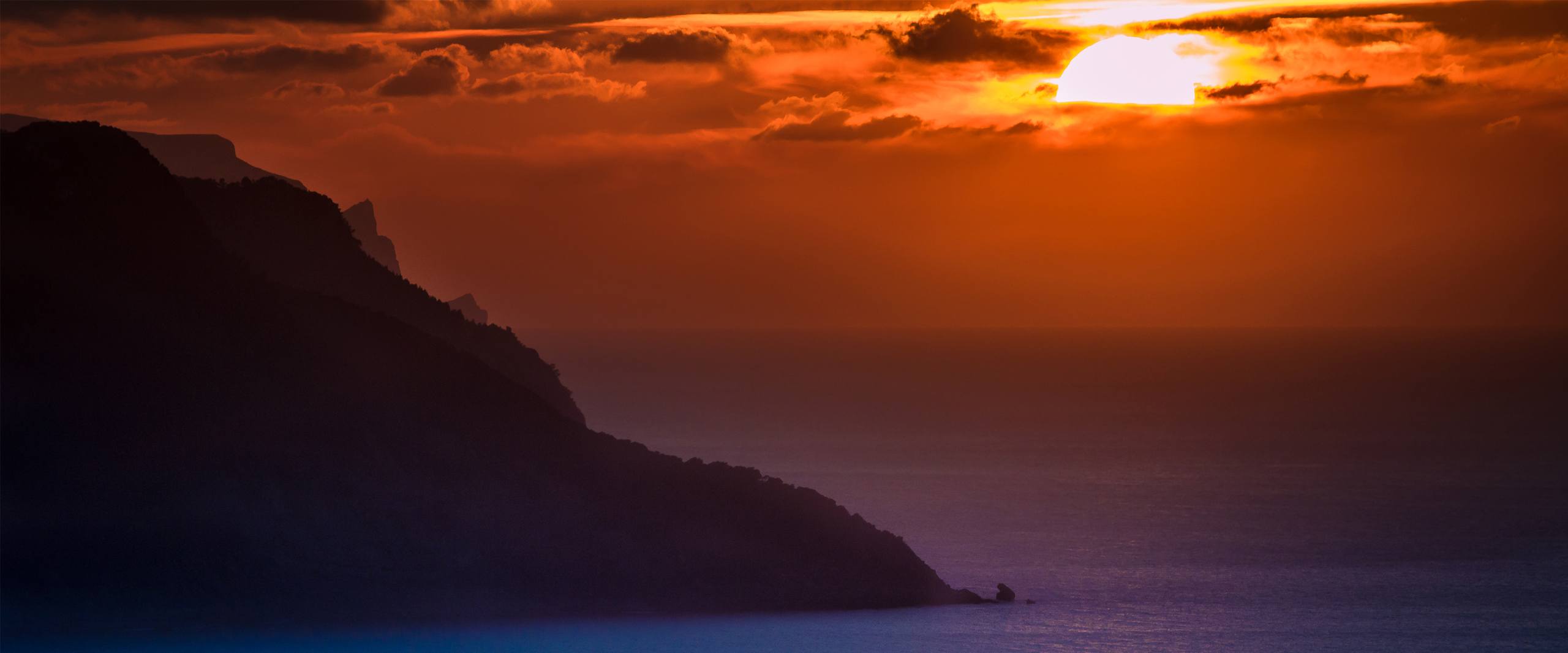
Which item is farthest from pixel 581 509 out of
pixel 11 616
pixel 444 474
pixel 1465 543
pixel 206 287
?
pixel 1465 543

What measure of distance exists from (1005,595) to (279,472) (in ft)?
75.3

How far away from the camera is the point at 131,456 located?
1420 inches

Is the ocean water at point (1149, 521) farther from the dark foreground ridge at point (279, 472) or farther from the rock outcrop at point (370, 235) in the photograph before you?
the rock outcrop at point (370, 235)

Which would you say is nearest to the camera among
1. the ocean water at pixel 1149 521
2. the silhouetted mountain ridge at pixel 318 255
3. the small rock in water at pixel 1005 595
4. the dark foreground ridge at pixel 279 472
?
the dark foreground ridge at pixel 279 472

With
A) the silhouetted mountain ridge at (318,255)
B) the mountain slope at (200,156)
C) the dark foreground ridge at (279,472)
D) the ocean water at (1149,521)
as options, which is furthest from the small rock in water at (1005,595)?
the mountain slope at (200,156)

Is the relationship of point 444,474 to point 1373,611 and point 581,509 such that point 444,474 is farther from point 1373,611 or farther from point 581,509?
point 1373,611

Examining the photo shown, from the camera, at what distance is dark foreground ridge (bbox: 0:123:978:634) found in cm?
3556

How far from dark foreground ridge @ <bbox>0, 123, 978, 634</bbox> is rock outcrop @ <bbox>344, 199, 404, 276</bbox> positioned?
27.8 meters

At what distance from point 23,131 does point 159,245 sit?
4.38m

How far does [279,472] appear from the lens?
36625mm

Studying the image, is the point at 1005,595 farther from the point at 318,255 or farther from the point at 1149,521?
the point at 318,255

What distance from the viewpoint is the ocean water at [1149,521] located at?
39188mm

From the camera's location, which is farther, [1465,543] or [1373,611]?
[1465,543]

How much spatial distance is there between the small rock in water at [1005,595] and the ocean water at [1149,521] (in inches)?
23.5
